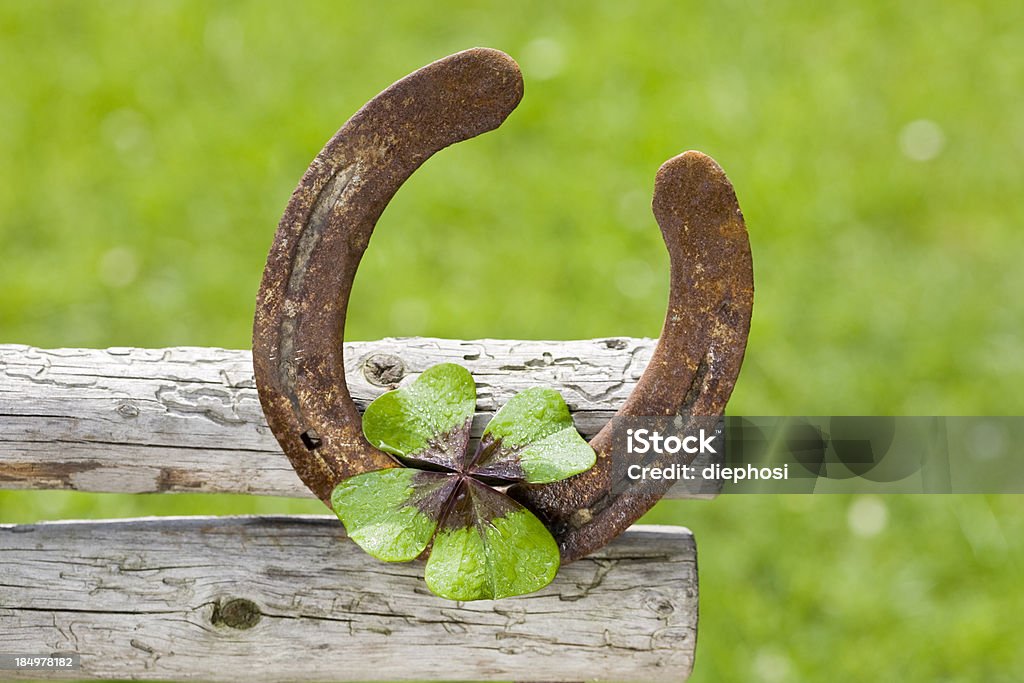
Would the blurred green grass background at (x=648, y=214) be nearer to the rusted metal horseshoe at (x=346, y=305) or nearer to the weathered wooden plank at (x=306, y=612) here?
the weathered wooden plank at (x=306, y=612)

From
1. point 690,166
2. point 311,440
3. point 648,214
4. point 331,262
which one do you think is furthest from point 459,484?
point 648,214

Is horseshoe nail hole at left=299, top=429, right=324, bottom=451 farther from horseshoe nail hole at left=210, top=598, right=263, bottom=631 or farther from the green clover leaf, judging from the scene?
horseshoe nail hole at left=210, top=598, right=263, bottom=631

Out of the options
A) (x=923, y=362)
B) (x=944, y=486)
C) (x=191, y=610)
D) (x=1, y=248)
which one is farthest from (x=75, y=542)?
(x=923, y=362)

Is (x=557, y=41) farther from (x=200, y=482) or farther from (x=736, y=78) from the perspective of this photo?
(x=200, y=482)

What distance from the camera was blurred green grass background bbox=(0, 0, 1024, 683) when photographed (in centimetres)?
207

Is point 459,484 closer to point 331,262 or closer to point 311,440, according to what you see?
point 311,440

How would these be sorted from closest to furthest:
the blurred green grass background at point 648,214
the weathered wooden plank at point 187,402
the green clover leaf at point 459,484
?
1. the green clover leaf at point 459,484
2. the weathered wooden plank at point 187,402
3. the blurred green grass background at point 648,214

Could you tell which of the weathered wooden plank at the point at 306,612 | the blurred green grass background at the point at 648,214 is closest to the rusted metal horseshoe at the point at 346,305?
the weathered wooden plank at the point at 306,612

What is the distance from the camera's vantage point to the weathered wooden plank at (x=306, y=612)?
3.79ft

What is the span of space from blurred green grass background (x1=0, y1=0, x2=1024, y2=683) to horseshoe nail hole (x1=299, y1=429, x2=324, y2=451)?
3.95 ft

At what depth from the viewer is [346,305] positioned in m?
1.04

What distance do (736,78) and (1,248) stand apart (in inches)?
81.2

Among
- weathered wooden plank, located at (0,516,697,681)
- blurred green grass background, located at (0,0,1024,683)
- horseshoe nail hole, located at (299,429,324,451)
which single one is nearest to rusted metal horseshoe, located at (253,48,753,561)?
horseshoe nail hole, located at (299,429,324,451)

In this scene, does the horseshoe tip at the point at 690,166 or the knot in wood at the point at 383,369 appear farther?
the knot in wood at the point at 383,369
